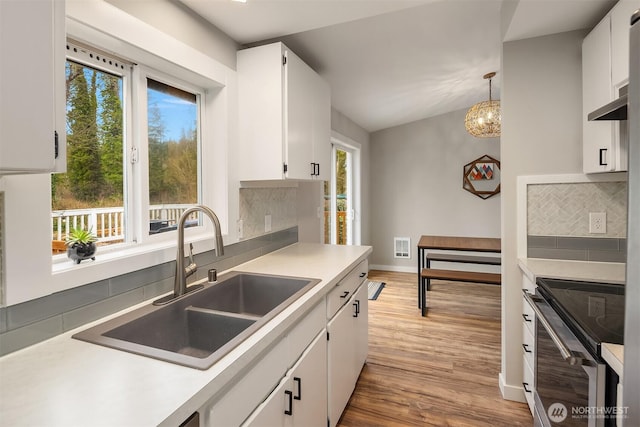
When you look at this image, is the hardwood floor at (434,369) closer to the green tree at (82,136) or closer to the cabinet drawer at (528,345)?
the cabinet drawer at (528,345)

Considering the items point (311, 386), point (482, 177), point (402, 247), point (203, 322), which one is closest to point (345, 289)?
point (311, 386)

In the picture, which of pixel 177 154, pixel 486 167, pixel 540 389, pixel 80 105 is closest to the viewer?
pixel 80 105

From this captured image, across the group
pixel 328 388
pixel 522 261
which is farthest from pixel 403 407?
pixel 522 261

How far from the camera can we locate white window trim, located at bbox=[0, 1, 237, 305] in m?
0.99

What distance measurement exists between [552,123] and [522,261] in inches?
33.1

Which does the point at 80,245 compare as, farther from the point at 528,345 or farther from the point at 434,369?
the point at 434,369

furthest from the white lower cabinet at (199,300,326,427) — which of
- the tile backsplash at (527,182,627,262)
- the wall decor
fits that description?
the wall decor

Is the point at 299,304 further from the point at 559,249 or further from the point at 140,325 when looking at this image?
the point at 559,249

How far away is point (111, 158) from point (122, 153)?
58 mm

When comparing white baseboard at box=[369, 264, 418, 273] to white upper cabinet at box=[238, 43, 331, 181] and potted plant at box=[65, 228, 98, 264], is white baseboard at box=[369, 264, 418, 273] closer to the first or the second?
white upper cabinet at box=[238, 43, 331, 181]

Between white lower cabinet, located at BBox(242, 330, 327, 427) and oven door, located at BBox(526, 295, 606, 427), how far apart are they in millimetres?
948

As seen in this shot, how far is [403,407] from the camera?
6.76 ft

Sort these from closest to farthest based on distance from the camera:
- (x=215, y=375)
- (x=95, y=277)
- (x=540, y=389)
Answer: (x=215, y=375)
(x=95, y=277)
(x=540, y=389)

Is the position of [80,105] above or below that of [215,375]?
above
